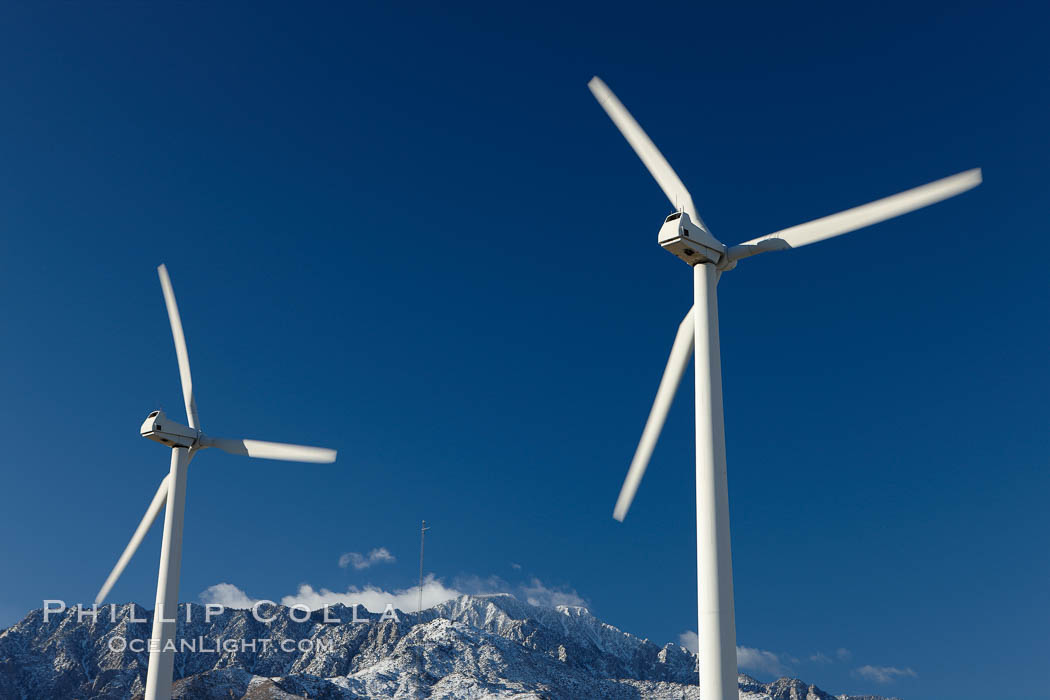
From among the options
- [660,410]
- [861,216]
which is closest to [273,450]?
[660,410]

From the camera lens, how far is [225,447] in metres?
83.4

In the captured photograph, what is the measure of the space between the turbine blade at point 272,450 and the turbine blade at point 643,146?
31.3 m

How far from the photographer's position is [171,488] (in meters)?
80.3

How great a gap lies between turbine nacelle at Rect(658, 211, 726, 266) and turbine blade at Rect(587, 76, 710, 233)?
3031mm

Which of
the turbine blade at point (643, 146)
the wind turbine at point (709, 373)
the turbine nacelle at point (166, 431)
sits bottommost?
the wind turbine at point (709, 373)

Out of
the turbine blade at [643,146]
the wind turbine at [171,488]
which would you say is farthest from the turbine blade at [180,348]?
the turbine blade at [643,146]

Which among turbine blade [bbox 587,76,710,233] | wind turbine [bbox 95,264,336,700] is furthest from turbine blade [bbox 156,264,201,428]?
turbine blade [bbox 587,76,710,233]

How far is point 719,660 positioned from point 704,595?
2524 millimetres

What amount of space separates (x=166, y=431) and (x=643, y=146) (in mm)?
49534

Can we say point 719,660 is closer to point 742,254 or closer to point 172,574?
point 742,254

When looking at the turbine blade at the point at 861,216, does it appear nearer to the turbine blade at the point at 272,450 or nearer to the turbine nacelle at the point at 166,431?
the turbine blade at the point at 272,450

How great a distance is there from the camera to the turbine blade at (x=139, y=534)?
78.3 metres

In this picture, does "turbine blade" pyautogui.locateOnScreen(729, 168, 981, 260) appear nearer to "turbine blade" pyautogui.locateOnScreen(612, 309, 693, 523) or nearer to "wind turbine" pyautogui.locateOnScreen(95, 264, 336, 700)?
"turbine blade" pyautogui.locateOnScreen(612, 309, 693, 523)

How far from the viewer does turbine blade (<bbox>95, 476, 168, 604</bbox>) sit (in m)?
78.3
